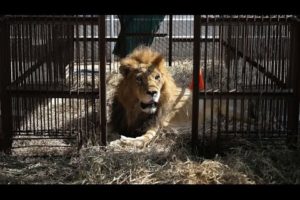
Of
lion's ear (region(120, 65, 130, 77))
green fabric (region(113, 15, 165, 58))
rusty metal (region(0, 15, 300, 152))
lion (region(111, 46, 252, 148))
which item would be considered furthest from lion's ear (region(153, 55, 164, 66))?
green fabric (region(113, 15, 165, 58))

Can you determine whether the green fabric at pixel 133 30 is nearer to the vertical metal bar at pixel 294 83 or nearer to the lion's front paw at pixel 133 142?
the lion's front paw at pixel 133 142

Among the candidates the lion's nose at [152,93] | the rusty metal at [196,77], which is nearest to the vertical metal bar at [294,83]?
the rusty metal at [196,77]

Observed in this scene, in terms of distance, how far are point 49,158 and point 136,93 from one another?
1.26 metres

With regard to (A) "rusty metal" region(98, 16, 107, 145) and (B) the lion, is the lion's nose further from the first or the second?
(A) "rusty metal" region(98, 16, 107, 145)

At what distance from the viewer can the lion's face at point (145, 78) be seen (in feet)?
17.1

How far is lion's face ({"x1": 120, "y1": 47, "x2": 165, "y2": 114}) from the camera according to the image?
5.21 m

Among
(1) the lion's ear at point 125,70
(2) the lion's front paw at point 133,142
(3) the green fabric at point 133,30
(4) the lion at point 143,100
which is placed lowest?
(2) the lion's front paw at point 133,142

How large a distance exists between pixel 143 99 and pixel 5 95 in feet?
4.72

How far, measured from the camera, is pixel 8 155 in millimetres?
4602

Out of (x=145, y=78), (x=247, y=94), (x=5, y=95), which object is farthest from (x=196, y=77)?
(x=5, y=95)

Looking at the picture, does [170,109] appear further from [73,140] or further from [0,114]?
[0,114]

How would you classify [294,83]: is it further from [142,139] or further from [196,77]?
[142,139]

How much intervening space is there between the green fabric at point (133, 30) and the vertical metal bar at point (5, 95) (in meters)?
3.89
